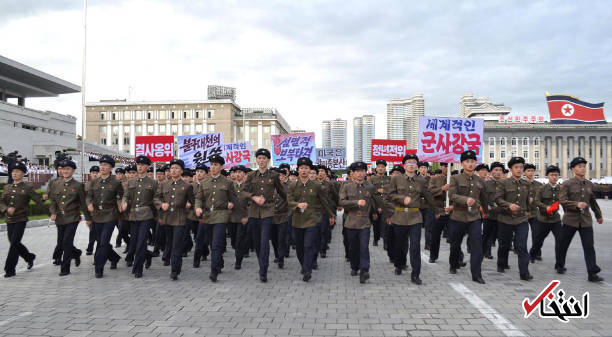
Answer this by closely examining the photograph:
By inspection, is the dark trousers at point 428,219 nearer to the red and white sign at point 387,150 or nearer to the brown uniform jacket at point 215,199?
the brown uniform jacket at point 215,199

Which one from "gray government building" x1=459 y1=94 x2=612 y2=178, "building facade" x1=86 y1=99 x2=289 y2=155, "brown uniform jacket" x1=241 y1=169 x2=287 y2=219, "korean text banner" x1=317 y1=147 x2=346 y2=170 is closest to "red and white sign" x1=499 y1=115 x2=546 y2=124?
"gray government building" x1=459 y1=94 x2=612 y2=178

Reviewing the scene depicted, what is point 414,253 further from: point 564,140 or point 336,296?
point 564,140

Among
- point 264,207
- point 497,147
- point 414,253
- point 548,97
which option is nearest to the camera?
point 414,253

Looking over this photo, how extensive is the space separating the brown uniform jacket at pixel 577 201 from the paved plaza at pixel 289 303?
99 cm

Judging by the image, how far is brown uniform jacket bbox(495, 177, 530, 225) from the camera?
24.5 ft

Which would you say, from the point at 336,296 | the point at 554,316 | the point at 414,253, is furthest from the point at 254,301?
the point at 554,316

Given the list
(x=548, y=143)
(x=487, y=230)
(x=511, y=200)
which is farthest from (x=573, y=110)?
(x=511, y=200)

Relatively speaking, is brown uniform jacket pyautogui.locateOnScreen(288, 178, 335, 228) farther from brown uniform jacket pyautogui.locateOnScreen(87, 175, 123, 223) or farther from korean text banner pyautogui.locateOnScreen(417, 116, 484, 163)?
korean text banner pyautogui.locateOnScreen(417, 116, 484, 163)

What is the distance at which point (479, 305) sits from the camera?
5.54 meters

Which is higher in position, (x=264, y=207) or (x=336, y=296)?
(x=264, y=207)

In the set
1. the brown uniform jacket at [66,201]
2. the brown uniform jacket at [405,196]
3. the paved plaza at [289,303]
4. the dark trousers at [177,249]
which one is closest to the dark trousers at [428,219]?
the paved plaza at [289,303]

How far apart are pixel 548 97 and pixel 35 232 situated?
102382 mm

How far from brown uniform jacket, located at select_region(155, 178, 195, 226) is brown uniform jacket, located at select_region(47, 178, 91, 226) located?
136cm

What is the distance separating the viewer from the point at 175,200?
7.88m
